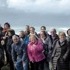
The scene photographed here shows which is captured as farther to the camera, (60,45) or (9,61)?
(9,61)

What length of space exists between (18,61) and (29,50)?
682 mm

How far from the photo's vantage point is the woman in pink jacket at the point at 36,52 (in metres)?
16.6

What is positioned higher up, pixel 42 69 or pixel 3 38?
pixel 3 38

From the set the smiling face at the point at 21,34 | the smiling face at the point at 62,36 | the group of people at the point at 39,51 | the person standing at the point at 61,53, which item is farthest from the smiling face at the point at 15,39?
the smiling face at the point at 62,36

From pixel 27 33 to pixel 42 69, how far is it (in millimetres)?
1872

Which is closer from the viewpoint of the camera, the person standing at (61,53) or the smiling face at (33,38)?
the person standing at (61,53)

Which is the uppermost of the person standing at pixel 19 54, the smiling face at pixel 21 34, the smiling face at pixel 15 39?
the smiling face at pixel 21 34

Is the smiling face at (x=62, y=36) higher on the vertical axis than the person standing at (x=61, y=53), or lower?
higher

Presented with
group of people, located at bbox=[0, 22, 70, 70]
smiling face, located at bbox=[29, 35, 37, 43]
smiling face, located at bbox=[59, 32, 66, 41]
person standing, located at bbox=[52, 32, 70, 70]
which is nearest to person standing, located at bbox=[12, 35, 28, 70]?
group of people, located at bbox=[0, 22, 70, 70]

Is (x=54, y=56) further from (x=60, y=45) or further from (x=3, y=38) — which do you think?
(x=3, y=38)

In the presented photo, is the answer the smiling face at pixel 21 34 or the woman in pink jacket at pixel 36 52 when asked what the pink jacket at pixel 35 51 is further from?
the smiling face at pixel 21 34

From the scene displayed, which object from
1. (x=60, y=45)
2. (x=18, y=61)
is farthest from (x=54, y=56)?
(x=18, y=61)

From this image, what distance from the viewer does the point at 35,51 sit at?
16.6 meters

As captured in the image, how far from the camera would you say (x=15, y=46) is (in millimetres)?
17031
